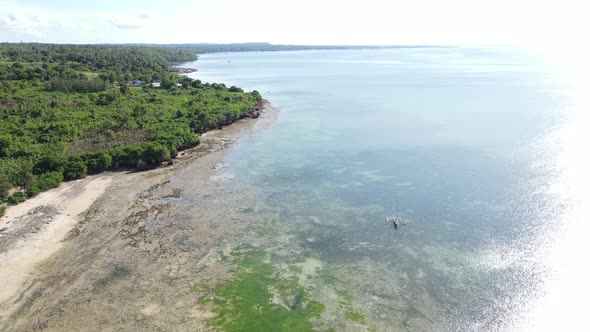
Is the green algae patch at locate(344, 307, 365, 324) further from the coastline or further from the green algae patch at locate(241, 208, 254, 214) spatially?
the green algae patch at locate(241, 208, 254, 214)

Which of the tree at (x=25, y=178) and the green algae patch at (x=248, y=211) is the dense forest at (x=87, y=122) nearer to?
the tree at (x=25, y=178)

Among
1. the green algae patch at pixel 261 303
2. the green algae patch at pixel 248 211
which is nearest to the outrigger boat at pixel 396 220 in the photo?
the green algae patch at pixel 261 303

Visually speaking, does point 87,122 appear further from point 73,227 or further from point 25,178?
point 73,227

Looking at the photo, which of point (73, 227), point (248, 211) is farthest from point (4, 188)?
point (248, 211)

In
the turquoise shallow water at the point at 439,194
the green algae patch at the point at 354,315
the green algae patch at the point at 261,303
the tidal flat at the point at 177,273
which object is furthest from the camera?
the turquoise shallow water at the point at 439,194

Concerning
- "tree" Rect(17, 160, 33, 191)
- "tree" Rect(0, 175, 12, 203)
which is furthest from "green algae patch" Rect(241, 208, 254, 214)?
"tree" Rect(0, 175, 12, 203)

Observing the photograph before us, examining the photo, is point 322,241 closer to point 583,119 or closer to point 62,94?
point 583,119

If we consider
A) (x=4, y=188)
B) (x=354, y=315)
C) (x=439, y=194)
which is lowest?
(x=354, y=315)
